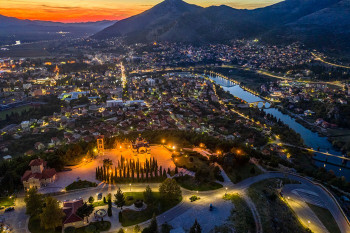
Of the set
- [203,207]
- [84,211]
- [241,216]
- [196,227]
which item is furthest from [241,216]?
[84,211]

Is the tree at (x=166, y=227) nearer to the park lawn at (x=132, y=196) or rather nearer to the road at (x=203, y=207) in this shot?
the road at (x=203, y=207)

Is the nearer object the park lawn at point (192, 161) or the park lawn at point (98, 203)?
the park lawn at point (98, 203)

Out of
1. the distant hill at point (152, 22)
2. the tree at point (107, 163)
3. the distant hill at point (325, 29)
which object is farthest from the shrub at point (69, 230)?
the distant hill at point (152, 22)

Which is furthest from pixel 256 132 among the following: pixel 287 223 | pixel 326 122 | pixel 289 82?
pixel 289 82

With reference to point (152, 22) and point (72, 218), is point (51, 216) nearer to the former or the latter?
point (72, 218)

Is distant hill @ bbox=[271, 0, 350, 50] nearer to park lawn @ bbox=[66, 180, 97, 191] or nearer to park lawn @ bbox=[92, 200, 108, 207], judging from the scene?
park lawn @ bbox=[66, 180, 97, 191]

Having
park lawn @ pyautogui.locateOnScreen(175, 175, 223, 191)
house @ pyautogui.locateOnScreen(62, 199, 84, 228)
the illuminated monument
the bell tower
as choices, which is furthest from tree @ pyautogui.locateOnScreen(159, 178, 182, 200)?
the bell tower
